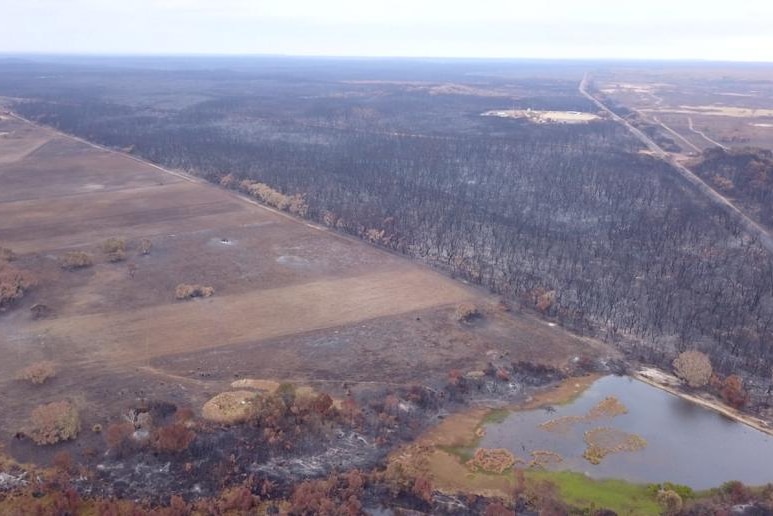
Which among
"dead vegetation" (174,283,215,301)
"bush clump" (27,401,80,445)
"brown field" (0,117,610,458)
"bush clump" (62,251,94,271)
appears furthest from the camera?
"bush clump" (62,251,94,271)

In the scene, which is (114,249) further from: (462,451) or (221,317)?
(462,451)

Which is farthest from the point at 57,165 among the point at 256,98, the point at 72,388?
the point at 256,98

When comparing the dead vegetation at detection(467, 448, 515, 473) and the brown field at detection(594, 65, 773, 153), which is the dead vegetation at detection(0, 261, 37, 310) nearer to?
the dead vegetation at detection(467, 448, 515, 473)

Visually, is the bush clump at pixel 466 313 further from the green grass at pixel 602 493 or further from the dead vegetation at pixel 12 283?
the dead vegetation at pixel 12 283

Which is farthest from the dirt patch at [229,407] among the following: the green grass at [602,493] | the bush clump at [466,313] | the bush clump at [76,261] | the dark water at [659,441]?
the bush clump at [76,261]

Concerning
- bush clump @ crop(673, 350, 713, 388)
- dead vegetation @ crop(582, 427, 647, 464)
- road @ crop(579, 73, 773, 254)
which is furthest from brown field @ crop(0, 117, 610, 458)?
road @ crop(579, 73, 773, 254)

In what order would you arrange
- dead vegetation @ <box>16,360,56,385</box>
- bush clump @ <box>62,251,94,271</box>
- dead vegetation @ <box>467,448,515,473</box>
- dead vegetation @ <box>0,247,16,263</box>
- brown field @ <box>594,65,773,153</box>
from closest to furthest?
dead vegetation @ <box>467,448,515,473</box> < dead vegetation @ <box>16,360,56,385</box> < bush clump @ <box>62,251,94,271</box> < dead vegetation @ <box>0,247,16,263</box> < brown field @ <box>594,65,773,153</box>
